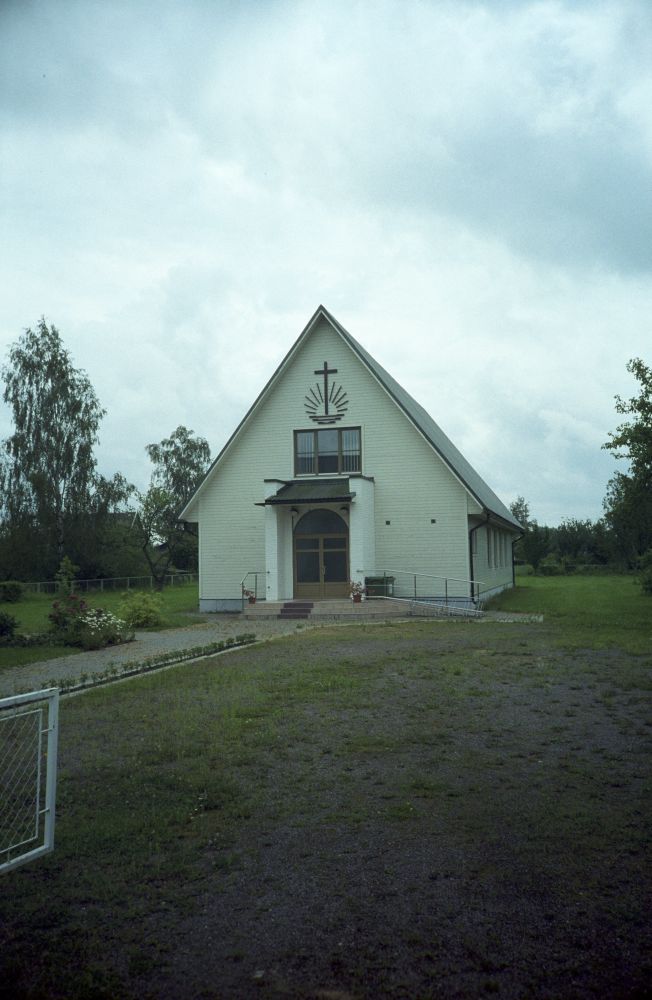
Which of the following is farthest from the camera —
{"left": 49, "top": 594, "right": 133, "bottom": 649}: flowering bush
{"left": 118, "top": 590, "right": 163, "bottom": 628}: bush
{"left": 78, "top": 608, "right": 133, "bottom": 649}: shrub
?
{"left": 118, "top": 590, "right": 163, "bottom": 628}: bush

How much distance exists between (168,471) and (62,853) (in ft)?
182

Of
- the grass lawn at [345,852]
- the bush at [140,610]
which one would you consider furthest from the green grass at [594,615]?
the bush at [140,610]

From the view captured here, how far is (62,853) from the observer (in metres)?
4.88

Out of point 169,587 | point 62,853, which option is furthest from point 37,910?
point 169,587

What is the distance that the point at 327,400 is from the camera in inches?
1075

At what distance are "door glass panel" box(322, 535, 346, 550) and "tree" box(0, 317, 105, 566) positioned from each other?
802 inches

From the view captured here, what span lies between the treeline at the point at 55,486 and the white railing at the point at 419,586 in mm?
19229

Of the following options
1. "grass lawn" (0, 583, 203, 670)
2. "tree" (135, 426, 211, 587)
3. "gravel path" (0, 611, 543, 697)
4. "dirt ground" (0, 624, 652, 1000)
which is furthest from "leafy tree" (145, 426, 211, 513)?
"dirt ground" (0, 624, 652, 1000)

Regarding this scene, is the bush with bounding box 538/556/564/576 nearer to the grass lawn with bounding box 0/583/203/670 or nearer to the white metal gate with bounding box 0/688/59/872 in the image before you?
the grass lawn with bounding box 0/583/203/670

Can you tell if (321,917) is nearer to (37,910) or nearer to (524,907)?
(524,907)

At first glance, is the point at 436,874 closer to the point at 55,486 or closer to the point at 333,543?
→ the point at 333,543

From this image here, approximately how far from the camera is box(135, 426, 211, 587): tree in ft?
141

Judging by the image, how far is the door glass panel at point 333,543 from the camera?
27.0 m

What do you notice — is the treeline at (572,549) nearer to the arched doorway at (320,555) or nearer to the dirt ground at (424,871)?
the arched doorway at (320,555)
